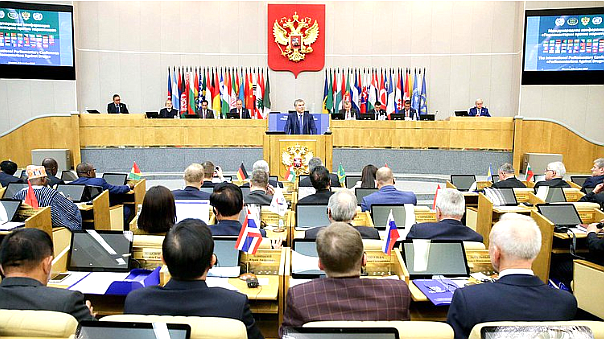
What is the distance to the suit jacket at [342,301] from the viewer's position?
7.25 ft

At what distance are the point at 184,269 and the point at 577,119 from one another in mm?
14385

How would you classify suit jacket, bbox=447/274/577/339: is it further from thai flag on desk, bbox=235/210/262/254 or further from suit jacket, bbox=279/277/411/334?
thai flag on desk, bbox=235/210/262/254

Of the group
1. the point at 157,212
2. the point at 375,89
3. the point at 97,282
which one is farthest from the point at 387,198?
the point at 375,89

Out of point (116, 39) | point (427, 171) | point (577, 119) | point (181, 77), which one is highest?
point (116, 39)

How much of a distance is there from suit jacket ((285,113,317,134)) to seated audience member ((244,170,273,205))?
416 centimetres

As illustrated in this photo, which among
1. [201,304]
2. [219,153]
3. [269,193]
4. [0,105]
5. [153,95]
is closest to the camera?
[201,304]

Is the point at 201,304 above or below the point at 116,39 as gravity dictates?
below

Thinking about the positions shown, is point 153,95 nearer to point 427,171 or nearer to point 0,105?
point 0,105

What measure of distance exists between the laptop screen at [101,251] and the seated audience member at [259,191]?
79.9 inches

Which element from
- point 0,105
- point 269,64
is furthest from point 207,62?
point 0,105

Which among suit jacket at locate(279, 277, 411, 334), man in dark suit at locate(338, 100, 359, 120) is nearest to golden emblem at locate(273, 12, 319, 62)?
man in dark suit at locate(338, 100, 359, 120)

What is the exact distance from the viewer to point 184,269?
2.18 meters

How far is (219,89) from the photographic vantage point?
47.3 ft

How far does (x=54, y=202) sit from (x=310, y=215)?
278 cm
